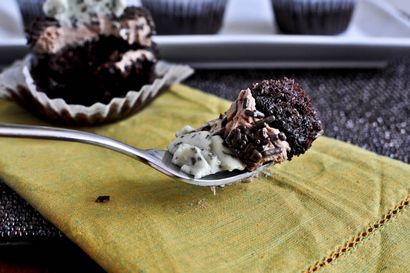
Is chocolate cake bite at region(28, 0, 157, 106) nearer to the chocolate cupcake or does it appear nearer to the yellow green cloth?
the chocolate cupcake

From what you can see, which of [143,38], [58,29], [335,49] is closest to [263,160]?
[143,38]

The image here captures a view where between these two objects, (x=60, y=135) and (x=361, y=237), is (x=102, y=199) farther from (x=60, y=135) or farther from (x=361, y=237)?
(x=361, y=237)

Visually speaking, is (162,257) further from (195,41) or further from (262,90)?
(195,41)

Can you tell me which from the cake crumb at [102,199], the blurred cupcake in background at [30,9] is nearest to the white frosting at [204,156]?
the cake crumb at [102,199]

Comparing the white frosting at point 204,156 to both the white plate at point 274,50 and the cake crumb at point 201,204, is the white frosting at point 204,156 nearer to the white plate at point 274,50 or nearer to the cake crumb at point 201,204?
the cake crumb at point 201,204

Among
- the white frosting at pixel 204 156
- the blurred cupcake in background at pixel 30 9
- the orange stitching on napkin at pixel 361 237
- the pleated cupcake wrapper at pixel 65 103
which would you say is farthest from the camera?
the blurred cupcake in background at pixel 30 9

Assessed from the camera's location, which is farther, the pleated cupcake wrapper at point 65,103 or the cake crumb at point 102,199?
the pleated cupcake wrapper at point 65,103

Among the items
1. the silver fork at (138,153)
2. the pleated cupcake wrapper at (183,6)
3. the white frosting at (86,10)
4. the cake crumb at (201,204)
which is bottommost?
the cake crumb at (201,204)
